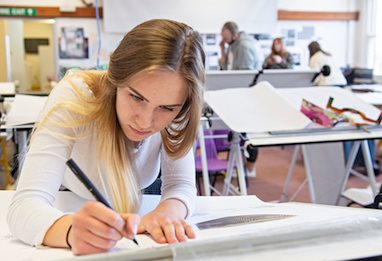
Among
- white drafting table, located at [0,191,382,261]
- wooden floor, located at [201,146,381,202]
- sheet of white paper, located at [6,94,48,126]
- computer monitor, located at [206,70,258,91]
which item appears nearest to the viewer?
white drafting table, located at [0,191,382,261]

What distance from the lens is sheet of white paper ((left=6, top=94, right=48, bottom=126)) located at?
1.79m

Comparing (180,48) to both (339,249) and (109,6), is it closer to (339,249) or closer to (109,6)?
(339,249)

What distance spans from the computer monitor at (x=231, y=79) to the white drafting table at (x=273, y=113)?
289mm

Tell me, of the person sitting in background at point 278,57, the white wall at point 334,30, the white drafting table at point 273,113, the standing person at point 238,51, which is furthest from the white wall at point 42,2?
the white drafting table at point 273,113

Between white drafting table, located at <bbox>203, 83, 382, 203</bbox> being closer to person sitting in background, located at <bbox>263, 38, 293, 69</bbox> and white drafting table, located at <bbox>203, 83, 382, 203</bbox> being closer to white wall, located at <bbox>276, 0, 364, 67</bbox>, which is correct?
person sitting in background, located at <bbox>263, 38, 293, 69</bbox>

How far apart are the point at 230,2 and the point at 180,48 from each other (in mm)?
5444

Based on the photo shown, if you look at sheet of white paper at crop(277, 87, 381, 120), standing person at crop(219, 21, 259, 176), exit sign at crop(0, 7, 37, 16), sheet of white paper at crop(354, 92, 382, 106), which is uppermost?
exit sign at crop(0, 7, 37, 16)

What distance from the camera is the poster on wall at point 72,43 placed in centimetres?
550

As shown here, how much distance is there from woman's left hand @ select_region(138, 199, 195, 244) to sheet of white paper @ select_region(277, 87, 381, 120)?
1328 mm

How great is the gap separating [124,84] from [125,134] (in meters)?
0.14

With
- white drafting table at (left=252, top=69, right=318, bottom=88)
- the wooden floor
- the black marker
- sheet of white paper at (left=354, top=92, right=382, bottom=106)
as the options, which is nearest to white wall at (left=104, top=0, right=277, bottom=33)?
the wooden floor

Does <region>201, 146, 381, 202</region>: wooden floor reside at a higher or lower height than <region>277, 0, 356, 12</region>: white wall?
lower

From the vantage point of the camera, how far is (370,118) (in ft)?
6.13

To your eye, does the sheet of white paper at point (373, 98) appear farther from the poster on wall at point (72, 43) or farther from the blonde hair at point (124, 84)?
the poster on wall at point (72, 43)
